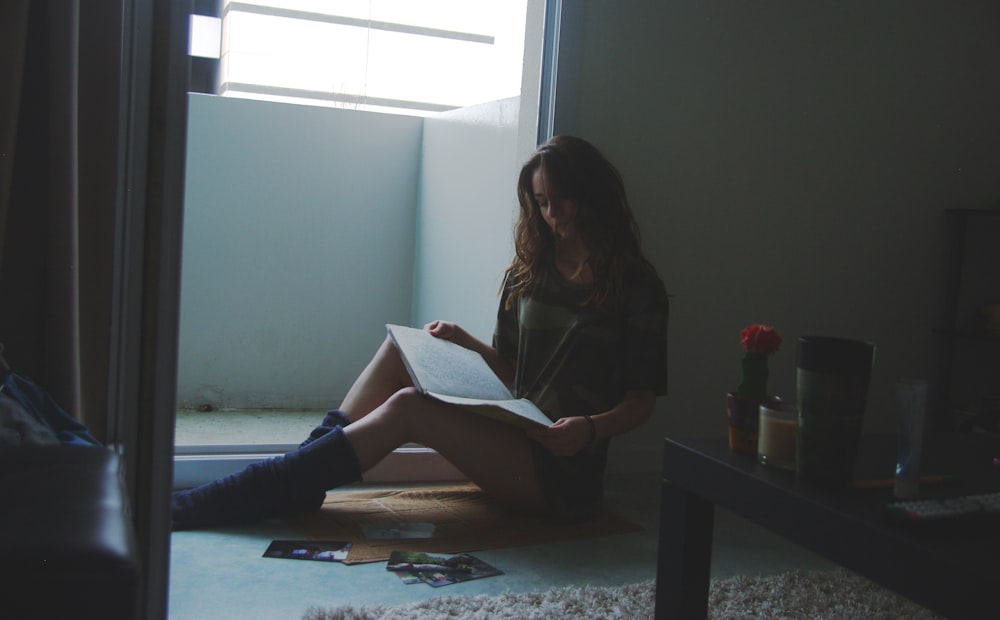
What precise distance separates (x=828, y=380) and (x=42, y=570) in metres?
0.74

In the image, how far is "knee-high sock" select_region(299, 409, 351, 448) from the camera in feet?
6.23

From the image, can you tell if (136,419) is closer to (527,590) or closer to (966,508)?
(527,590)

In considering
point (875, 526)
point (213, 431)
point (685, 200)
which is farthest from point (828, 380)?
point (213, 431)

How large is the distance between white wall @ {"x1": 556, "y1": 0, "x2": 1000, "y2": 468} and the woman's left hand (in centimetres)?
70

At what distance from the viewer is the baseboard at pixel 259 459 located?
213 cm

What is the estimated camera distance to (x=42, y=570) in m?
0.68

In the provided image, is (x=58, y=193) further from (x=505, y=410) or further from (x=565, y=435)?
(x=565, y=435)

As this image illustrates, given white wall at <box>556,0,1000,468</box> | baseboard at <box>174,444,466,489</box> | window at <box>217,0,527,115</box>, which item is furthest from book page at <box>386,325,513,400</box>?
window at <box>217,0,527,115</box>

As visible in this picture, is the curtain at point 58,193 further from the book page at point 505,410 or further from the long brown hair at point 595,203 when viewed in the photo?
the long brown hair at point 595,203

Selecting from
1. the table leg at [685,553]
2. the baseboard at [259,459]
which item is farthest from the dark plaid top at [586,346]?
the table leg at [685,553]

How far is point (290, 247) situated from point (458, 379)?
209cm

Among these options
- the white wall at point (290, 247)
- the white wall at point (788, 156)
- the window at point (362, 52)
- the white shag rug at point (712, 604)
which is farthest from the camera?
the window at point (362, 52)

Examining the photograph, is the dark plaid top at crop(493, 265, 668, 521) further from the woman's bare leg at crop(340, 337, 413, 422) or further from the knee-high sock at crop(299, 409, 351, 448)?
the knee-high sock at crop(299, 409, 351, 448)

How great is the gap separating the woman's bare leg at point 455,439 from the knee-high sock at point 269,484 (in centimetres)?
4
